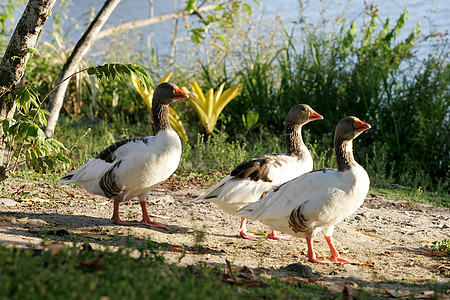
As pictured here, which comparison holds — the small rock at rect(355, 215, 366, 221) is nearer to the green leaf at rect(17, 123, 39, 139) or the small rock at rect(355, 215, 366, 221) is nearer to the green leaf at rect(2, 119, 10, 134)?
the green leaf at rect(17, 123, 39, 139)

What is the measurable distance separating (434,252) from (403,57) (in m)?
5.74

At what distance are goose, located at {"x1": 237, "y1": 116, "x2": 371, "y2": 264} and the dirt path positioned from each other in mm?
280

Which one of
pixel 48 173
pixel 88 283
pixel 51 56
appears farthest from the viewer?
pixel 51 56

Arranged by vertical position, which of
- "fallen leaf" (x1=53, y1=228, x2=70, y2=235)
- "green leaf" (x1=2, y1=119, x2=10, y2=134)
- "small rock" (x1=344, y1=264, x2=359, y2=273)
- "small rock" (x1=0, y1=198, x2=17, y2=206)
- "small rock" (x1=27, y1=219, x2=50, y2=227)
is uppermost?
"green leaf" (x1=2, y1=119, x2=10, y2=134)

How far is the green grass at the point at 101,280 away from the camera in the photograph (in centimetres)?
254

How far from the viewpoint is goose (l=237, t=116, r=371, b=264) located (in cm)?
457

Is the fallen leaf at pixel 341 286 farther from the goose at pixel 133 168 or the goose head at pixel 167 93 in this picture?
the goose head at pixel 167 93

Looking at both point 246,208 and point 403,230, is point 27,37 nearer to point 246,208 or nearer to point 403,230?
point 246,208

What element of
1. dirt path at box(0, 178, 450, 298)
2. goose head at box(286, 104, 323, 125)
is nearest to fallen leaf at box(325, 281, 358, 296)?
dirt path at box(0, 178, 450, 298)

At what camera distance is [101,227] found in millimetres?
5121

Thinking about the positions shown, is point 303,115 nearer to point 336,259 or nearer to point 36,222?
point 336,259

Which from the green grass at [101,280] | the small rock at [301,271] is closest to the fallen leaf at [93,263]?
the green grass at [101,280]

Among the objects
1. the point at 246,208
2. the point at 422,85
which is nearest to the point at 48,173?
the point at 246,208

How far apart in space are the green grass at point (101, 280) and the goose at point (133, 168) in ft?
6.13
